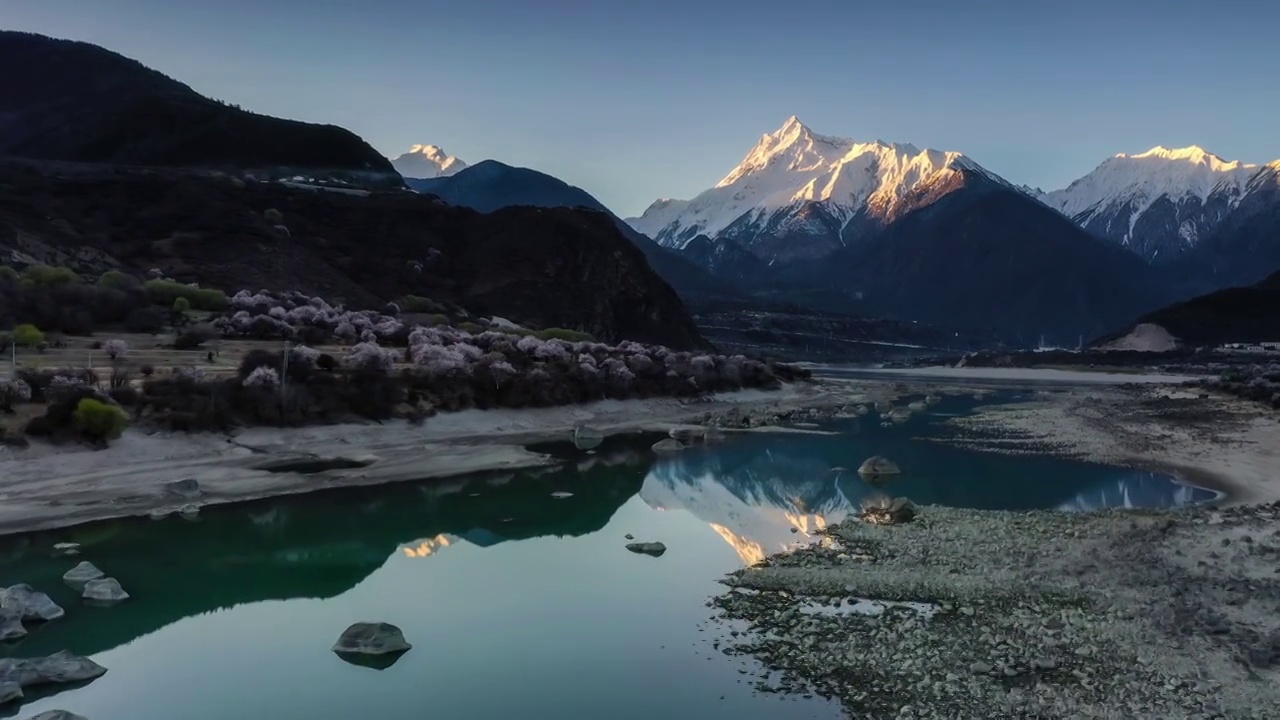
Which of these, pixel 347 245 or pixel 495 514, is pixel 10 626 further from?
pixel 347 245

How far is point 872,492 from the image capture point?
33.9 m

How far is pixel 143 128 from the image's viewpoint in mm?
142000

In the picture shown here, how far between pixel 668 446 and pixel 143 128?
433ft

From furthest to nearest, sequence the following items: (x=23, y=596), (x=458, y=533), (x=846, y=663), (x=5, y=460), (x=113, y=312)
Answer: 1. (x=113, y=312)
2. (x=5, y=460)
3. (x=458, y=533)
4. (x=23, y=596)
5. (x=846, y=663)

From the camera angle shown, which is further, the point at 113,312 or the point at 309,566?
the point at 113,312

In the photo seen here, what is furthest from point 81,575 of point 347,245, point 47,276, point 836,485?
point 347,245

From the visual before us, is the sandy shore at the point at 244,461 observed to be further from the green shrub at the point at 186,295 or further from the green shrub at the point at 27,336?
the green shrub at the point at 186,295

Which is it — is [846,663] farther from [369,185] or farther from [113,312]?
[369,185]

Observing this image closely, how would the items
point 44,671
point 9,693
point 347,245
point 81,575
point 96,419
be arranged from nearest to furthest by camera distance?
point 9,693, point 44,671, point 81,575, point 96,419, point 347,245

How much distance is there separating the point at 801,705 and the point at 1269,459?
118ft

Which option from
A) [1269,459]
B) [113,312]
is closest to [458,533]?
[1269,459]

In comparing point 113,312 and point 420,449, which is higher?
point 113,312

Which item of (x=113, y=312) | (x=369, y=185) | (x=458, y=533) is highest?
(x=369, y=185)

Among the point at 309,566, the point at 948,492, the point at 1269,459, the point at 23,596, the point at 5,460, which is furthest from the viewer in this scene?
the point at 1269,459
